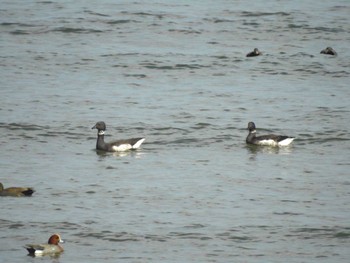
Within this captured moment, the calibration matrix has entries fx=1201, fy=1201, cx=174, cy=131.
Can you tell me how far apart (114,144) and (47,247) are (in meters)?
8.59

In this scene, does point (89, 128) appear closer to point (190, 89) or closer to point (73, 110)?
point (73, 110)

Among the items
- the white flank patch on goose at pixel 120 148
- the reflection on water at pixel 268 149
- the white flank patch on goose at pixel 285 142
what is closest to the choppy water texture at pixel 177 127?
the reflection on water at pixel 268 149

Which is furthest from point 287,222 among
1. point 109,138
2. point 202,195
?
point 109,138

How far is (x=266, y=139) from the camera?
2733 centimetres

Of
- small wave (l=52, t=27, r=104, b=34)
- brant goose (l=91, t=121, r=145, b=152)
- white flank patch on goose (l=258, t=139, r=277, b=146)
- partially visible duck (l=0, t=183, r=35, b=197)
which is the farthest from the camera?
small wave (l=52, t=27, r=104, b=34)

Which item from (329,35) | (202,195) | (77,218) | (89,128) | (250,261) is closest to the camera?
(250,261)

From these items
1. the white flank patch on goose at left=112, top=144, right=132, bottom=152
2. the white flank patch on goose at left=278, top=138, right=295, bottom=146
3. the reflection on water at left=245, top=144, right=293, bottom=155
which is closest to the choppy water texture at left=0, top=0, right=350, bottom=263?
the reflection on water at left=245, top=144, right=293, bottom=155

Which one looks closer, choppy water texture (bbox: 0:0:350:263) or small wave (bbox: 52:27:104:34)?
choppy water texture (bbox: 0:0:350:263)

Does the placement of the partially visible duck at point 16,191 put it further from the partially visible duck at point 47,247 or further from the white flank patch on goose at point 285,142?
the white flank patch on goose at point 285,142

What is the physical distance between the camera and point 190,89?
111ft

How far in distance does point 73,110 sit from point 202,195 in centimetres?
875

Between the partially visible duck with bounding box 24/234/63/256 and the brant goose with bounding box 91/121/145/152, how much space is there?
319 inches

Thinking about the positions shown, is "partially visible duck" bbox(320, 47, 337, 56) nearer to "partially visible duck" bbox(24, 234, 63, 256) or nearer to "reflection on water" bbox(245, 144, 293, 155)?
"reflection on water" bbox(245, 144, 293, 155)

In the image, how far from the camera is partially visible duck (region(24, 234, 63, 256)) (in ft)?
59.9
